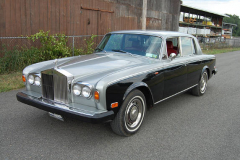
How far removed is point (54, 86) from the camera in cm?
336

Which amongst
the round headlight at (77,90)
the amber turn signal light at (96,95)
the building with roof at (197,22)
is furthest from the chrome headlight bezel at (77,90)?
the building with roof at (197,22)

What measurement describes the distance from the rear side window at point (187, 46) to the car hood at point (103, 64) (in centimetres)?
137

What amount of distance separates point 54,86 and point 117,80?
96cm

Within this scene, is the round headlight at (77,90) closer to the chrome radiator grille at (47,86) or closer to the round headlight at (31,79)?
the chrome radiator grille at (47,86)

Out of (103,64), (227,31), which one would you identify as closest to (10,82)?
(103,64)

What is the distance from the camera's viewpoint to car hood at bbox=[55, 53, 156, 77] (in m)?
3.43

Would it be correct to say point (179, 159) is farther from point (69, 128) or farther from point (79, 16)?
point (79, 16)

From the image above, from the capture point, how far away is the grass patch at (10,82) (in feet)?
19.5

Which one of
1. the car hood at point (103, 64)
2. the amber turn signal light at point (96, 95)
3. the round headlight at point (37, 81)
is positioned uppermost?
the car hood at point (103, 64)

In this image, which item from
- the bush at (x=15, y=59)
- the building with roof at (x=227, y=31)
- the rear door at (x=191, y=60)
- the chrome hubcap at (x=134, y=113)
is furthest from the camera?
the building with roof at (x=227, y=31)

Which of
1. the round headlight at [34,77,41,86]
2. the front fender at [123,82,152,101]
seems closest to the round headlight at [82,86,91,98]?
the front fender at [123,82,152,101]

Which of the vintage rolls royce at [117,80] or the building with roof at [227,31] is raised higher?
the building with roof at [227,31]

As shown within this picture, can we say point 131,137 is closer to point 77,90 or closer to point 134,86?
point 134,86

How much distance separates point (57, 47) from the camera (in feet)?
27.9
